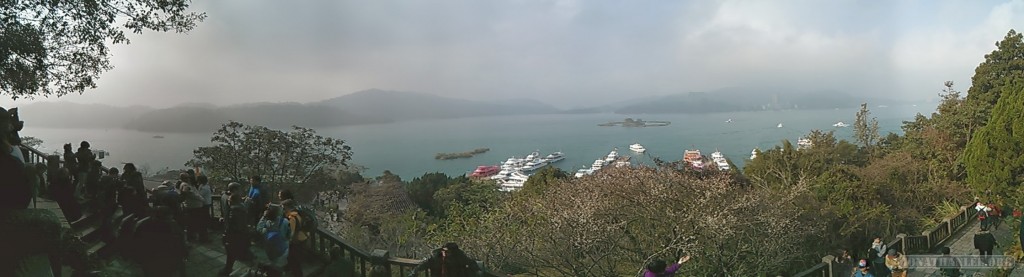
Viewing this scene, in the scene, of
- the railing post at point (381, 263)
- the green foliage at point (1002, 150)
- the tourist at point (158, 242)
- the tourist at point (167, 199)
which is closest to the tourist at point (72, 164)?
the tourist at point (167, 199)

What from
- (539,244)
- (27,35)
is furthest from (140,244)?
(539,244)

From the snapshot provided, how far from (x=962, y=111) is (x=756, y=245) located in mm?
16137

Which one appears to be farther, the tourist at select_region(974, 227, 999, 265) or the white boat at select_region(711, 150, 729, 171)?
the white boat at select_region(711, 150, 729, 171)

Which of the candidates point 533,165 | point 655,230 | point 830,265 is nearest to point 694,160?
point 655,230

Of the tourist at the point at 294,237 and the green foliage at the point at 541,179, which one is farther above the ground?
the tourist at the point at 294,237

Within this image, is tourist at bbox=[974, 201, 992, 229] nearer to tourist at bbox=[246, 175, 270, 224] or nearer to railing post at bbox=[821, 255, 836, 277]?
railing post at bbox=[821, 255, 836, 277]

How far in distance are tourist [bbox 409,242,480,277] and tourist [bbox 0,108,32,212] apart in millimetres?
2606

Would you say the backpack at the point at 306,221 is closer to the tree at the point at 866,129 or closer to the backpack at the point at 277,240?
the backpack at the point at 277,240

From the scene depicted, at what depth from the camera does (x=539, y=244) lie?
12.2 metres

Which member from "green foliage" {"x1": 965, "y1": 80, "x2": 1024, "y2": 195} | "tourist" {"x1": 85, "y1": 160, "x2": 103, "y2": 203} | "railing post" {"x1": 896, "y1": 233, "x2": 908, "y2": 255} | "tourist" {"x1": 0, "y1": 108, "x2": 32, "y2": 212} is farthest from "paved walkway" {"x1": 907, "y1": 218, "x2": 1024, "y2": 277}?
"tourist" {"x1": 85, "y1": 160, "x2": 103, "y2": 203}

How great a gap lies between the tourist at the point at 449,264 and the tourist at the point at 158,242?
2.52 metres

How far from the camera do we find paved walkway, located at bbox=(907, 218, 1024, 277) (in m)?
8.52

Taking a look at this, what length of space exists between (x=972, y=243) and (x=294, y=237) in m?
14.3

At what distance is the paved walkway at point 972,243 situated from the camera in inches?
335
